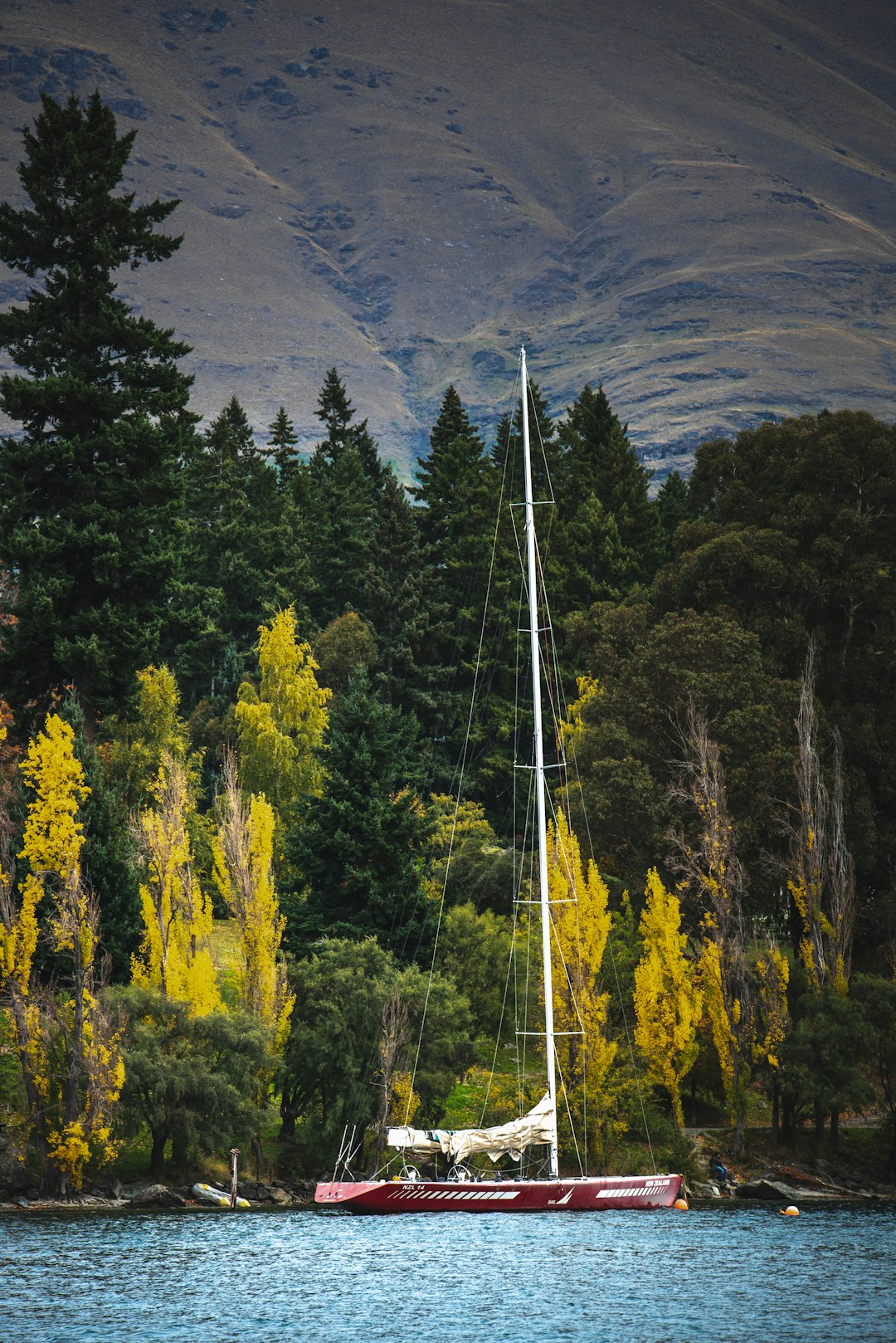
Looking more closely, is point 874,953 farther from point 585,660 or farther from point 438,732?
point 438,732

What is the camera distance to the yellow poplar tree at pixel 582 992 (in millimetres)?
56594

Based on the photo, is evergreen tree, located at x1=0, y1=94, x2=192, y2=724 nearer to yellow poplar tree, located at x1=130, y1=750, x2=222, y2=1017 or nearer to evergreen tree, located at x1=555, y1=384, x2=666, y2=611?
yellow poplar tree, located at x1=130, y1=750, x2=222, y2=1017

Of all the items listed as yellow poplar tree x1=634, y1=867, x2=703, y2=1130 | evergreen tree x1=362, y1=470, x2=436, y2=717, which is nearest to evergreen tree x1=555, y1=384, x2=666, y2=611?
evergreen tree x1=362, y1=470, x2=436, y2=717

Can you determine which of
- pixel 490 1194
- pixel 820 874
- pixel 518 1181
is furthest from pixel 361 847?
pixel 518 1181

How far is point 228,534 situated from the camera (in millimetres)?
100812

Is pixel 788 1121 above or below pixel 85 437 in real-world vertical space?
below

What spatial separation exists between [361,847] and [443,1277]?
27.5 metres

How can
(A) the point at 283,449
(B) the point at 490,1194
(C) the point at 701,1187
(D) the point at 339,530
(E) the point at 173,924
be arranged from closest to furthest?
(B) the point at 490,1194
(C) the point at 701,1187
(E) the point at 173,924
(D) the point at 339,530
(A) the point at 283,449

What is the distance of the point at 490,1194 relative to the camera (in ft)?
145

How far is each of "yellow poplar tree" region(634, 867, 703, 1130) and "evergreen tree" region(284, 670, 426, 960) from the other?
30.0ft

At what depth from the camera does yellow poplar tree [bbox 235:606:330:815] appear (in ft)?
255

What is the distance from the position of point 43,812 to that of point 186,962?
725 centimetres

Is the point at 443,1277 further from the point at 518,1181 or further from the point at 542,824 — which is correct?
the point at 542,824

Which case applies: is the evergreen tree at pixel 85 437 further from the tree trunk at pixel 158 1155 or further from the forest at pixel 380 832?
the tree trunk at pixel 158 1155
